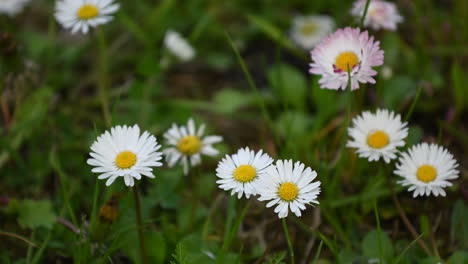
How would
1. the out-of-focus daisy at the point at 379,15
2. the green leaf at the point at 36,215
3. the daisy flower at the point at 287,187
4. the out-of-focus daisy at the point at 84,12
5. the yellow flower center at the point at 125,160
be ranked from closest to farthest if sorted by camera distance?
the daisy flower at the point at 287,187, the yellow flower center at the point at 125,160, the green leaf at the point at 36,215, the out-of-focus daisy at the point at 84,12, the out-of-focus daisy at the point at 379,15

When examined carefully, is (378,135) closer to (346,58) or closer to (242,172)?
(346,58)

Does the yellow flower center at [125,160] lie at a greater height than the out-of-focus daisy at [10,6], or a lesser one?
lesser

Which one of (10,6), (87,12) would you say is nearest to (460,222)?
(87,12)

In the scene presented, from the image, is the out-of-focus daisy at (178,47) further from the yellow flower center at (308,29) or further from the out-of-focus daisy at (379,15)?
the out-of-focus daisy at (379,15)

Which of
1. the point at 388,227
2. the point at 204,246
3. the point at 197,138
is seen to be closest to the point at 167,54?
the point at 197,138

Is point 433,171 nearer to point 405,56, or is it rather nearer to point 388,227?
point 388,227

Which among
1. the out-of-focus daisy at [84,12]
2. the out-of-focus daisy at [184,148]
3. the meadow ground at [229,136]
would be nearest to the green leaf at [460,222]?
the meadow ground at [229,136]

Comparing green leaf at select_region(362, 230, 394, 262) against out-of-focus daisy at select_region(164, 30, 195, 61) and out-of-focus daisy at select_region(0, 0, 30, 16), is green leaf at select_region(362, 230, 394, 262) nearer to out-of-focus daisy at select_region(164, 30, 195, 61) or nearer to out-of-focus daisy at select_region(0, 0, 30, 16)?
out-of-focus daisy at select_region(164, 30, 195, 61)
